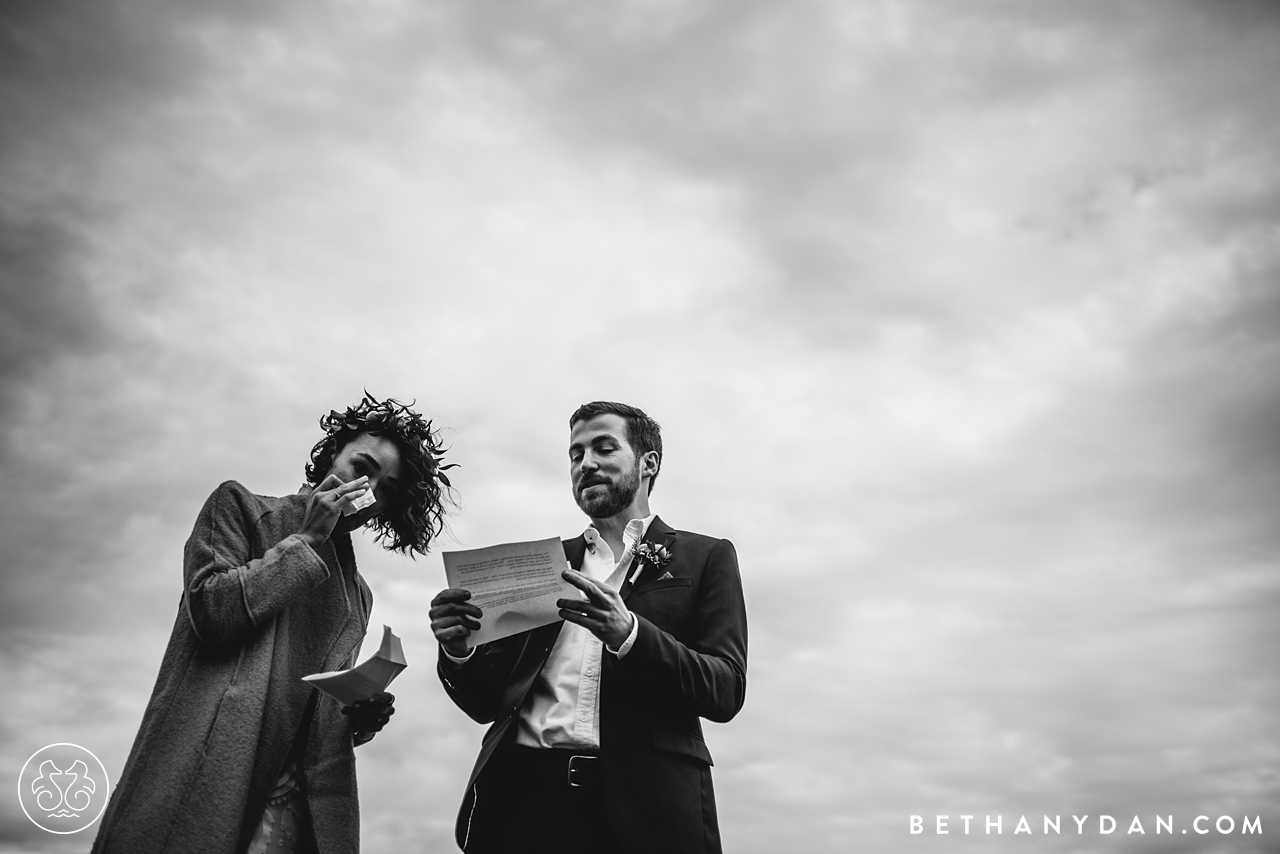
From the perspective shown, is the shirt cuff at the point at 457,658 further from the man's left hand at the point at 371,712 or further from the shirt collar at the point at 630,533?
the shirt collar at the point at 630,533

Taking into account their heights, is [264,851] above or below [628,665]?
below

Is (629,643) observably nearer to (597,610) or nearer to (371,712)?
(597,610)

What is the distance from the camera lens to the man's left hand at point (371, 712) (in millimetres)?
4680

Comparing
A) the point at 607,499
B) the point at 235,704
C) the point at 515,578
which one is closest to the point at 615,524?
the point at 607,499

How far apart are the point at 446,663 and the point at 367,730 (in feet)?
1.63

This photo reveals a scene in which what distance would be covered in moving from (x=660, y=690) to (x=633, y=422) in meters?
1.81

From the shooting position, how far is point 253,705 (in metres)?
4.30

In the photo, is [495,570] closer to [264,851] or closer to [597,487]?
[597,487]

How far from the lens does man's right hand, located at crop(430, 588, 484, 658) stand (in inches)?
176

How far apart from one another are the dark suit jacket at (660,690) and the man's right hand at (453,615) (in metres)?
0.25

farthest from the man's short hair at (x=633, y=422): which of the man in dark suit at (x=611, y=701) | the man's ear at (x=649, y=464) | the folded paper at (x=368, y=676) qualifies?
the folded paper at (x=368, y=676)

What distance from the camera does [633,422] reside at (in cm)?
579

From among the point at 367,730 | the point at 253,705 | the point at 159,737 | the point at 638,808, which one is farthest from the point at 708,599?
the point at 159,737

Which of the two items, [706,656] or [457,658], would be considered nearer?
[706,656]
